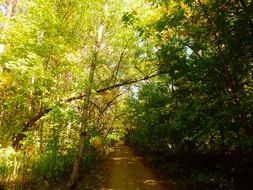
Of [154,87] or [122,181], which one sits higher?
[154,87]

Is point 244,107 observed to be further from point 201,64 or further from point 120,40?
point 120,40

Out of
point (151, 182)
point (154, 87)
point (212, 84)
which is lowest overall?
point (151, 182)

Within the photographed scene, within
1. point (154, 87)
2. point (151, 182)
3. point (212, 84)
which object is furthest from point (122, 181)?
point (212, 84)

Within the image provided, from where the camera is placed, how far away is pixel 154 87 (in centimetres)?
1580

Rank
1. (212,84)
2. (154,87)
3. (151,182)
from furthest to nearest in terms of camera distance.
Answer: (154,87), (151,182), (212,84)

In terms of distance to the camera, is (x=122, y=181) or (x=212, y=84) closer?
(x=212, y=84)

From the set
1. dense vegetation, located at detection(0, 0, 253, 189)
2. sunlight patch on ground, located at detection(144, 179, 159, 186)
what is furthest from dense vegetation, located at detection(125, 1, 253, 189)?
sunlight patch on ground, located at detection(144, 179, 159, 186)

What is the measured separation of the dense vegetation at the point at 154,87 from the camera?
8.72 m

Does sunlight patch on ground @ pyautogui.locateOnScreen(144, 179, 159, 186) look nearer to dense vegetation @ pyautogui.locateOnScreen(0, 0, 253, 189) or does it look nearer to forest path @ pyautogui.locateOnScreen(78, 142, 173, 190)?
forest path @ pyautogui.locateOnScreen(78, 142, 173, 190)

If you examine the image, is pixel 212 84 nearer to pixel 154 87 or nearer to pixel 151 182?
pixel 151 182

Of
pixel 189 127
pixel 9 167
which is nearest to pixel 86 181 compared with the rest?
pixel 9 167

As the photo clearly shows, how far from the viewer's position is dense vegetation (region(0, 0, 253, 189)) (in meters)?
8.72

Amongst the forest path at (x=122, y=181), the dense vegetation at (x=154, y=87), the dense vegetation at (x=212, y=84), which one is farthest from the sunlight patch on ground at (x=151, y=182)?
the dense vegetation at (x=212, y=84)

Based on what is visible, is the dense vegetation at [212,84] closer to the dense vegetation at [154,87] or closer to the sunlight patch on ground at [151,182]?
the dense vegetation at [154,87]
